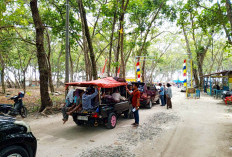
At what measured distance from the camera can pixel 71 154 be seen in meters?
4.40

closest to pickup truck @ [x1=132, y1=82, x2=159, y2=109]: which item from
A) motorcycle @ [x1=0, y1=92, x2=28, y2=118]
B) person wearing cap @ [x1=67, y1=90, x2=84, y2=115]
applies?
person wearing cap @ [x1=67, y1=90, x2=84, y2=115]

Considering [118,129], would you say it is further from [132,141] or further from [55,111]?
[55,111]


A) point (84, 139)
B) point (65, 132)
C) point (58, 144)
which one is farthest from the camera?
point (65, 132)

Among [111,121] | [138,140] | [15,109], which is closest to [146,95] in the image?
[111,121]

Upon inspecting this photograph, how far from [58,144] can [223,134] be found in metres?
5.60

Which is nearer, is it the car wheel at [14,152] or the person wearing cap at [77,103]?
the car wheel at [14,152]

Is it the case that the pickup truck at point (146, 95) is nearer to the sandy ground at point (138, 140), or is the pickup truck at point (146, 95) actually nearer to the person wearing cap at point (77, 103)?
the sandy ground at point (138, 140)

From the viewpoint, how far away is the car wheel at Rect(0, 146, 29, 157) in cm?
285

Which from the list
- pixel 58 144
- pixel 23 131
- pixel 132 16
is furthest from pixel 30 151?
pixel 132 16

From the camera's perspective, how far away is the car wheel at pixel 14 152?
285 cm

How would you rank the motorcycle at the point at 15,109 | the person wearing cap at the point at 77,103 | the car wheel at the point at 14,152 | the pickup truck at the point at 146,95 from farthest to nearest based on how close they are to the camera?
the pickup truck at the point at 146,95 < the motorcycle at the point at 15,109 < the person wearing cap at the point at 77,103 < the car wheel at the point at 14,152

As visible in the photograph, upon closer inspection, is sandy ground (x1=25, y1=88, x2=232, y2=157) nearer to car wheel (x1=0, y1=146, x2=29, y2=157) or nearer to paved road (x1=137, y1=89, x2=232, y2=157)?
paved road (x1=137, y1=89, x2=232, y2=157)

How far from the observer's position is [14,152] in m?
3.00

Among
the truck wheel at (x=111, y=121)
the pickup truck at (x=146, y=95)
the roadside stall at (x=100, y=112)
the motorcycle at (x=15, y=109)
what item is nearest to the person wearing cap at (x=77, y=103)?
the roadside stall at (x=100, y=112)
